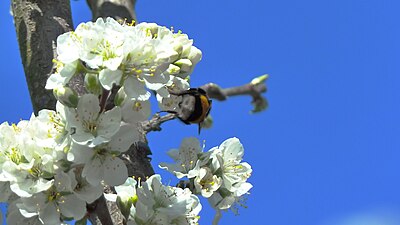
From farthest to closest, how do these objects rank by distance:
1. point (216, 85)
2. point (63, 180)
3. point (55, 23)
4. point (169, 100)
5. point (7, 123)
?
point (216, 85), point (55, 23), point (169, 100), point (7, 123), point (63, 180)

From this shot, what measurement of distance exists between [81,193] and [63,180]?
0.05 metres

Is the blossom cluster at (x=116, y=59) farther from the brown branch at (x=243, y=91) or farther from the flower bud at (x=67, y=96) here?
the brown branch at (x=243, y=91)

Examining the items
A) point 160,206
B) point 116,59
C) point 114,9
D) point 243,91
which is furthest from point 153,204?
point 243,91

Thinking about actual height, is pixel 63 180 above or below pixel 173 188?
below

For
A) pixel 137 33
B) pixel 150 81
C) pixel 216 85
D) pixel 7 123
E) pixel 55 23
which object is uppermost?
pixel 216 85

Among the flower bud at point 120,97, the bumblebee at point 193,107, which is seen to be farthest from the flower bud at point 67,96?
the bumblebee at point 193,107

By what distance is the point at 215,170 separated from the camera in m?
2.26

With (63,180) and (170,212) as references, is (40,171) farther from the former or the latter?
(170,212)

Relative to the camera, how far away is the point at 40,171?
5.89 ft

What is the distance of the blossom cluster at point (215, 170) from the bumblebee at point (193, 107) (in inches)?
4.8

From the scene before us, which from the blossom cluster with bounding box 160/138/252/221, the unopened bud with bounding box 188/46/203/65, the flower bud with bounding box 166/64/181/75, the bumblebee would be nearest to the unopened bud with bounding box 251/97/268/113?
the bumblebee

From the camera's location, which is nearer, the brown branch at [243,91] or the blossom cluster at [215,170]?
the blossom cluster at [215,170]

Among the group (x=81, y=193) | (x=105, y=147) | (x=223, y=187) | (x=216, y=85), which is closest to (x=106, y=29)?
(x=105, y=147)

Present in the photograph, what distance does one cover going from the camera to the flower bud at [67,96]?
1.74m
